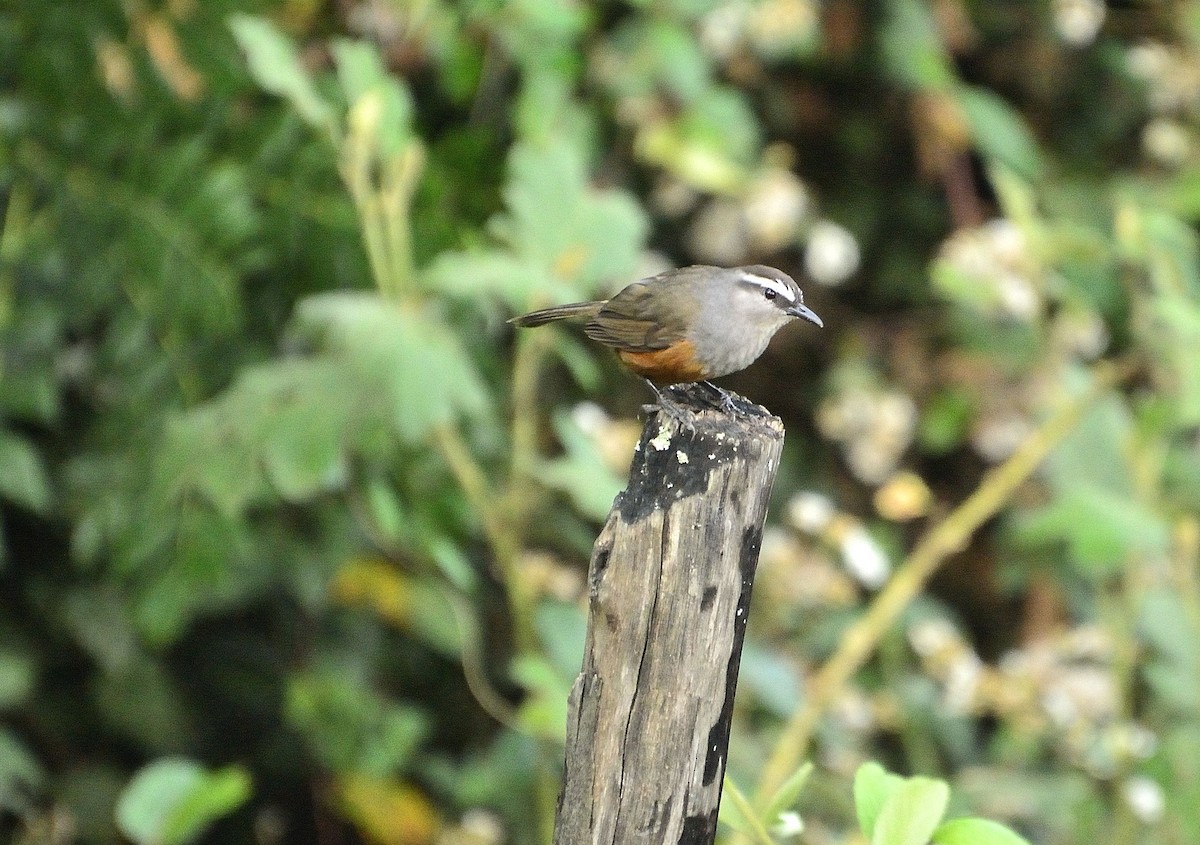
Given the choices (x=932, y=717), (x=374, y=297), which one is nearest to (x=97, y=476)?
(x=374, y=297)

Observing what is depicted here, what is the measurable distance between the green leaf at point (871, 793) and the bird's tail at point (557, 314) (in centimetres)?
144

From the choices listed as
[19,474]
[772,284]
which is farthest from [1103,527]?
[19,474]

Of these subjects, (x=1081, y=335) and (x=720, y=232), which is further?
(x=720, y=232)

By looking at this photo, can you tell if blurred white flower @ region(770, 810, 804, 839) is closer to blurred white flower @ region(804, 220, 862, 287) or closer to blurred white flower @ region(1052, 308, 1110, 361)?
blurred white flower @ region(1052, 308, 1110, 361)

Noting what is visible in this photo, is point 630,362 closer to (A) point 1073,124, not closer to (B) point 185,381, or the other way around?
(B) point 185,381

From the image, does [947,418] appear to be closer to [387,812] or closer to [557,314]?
[387,812]

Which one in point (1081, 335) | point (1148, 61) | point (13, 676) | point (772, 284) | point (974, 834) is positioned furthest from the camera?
point (1148, 61)

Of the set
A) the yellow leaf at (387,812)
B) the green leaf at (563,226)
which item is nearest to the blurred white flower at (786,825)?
the green leaf at (563,226)

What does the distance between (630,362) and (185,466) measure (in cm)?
113

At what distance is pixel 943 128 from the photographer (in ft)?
16.9

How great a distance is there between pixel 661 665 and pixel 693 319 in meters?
1.04

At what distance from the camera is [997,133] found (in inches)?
197

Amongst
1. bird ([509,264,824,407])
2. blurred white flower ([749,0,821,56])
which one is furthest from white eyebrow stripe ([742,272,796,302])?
blurred white flower ([749,0,821,56])

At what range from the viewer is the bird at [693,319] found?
285 centimetres
